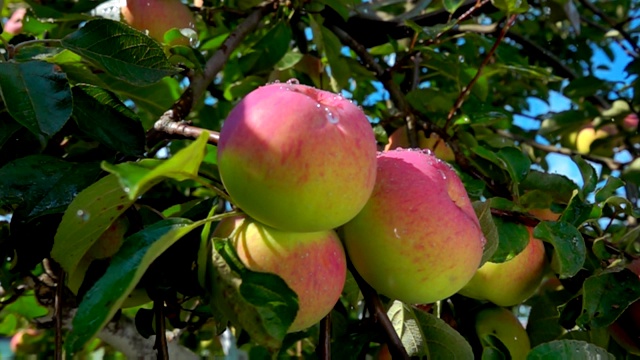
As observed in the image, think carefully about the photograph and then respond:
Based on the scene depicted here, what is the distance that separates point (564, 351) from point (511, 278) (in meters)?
0.16

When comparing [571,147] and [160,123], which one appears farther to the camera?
[571,147]

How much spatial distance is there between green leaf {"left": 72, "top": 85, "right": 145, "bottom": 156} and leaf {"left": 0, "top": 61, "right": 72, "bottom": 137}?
8cm

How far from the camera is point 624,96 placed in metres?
1.99

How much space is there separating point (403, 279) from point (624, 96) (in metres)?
1.63

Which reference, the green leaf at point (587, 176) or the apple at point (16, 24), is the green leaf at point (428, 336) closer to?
the green leaf at point (587, 176)

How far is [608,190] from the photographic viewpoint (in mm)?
934

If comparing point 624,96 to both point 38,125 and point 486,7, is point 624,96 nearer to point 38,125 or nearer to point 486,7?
point 486,7

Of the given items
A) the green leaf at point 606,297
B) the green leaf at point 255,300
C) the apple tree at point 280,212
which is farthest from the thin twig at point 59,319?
the green leaf at point 606,297

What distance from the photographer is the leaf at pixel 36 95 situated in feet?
2.16

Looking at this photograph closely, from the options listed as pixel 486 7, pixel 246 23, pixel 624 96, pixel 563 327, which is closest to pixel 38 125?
pixel 246 23

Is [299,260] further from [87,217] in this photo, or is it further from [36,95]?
[36,95]

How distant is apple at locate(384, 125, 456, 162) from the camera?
116cm

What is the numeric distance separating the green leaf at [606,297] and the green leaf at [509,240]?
0.10 meters

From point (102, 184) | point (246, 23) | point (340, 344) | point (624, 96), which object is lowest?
point (624, 96)
